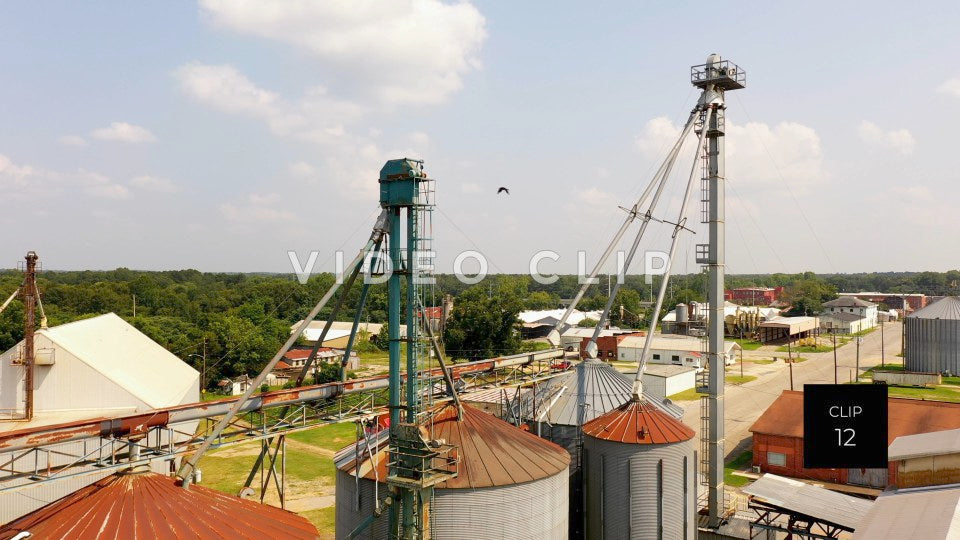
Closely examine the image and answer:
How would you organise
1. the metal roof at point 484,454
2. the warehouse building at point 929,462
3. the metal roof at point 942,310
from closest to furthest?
the metal roof at point 484,454
the warehouse building at point 929,462
the metal roof at point 942,310

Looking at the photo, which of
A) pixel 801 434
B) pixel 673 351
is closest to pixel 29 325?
pixel 801 434

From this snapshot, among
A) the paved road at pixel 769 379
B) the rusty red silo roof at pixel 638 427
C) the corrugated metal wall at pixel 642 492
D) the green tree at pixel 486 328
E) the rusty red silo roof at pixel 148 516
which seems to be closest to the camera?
the rusty red silo roof at pixel 148 516

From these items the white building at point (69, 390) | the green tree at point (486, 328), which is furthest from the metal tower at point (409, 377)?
the green tree at point (486, 328)

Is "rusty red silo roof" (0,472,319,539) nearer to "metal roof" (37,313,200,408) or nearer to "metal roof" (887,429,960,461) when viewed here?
"metal roof" (887,429,960,461)

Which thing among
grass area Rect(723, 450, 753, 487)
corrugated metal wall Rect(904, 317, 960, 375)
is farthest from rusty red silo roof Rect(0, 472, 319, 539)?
corrugated metal wall Rect(904, 317, 960, 375)

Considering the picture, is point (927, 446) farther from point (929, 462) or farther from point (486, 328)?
point (486, 328)

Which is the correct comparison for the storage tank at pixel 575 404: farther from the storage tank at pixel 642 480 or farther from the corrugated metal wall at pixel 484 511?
the corrugated metal wall at pixel 484 511
